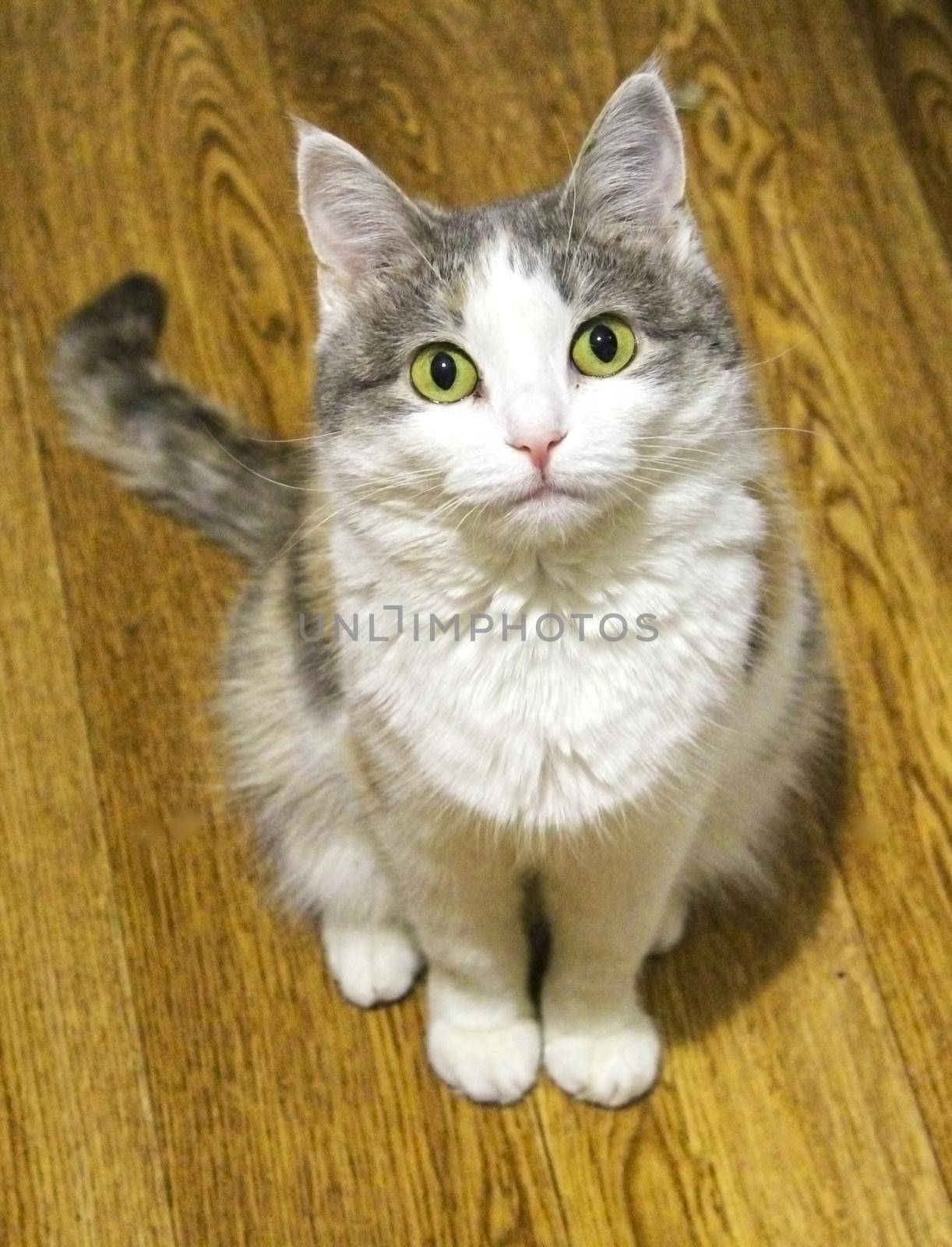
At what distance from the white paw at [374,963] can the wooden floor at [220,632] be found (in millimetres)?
36

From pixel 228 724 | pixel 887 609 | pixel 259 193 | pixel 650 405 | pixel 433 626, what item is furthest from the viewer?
pixel 259 193

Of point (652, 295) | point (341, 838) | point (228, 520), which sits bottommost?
point (341, 838)

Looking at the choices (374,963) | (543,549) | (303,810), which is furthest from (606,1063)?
(543,549)

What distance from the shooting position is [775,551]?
3.83ft

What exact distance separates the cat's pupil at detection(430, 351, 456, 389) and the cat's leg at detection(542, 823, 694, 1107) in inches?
16.5

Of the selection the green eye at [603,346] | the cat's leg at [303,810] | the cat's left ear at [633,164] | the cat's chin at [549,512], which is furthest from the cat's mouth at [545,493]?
the cat's leg at [303,810]

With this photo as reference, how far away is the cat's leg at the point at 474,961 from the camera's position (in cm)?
117

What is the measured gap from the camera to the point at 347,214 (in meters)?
1.05

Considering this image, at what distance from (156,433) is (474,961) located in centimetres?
76

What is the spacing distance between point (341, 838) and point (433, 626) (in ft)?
A: 1.41

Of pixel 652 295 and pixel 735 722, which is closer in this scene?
pixel 652 295

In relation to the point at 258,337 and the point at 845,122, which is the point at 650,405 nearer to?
the point at 258,337

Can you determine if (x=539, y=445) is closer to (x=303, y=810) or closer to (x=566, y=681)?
(x=566, y=681)

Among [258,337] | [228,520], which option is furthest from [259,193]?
[228,520]
